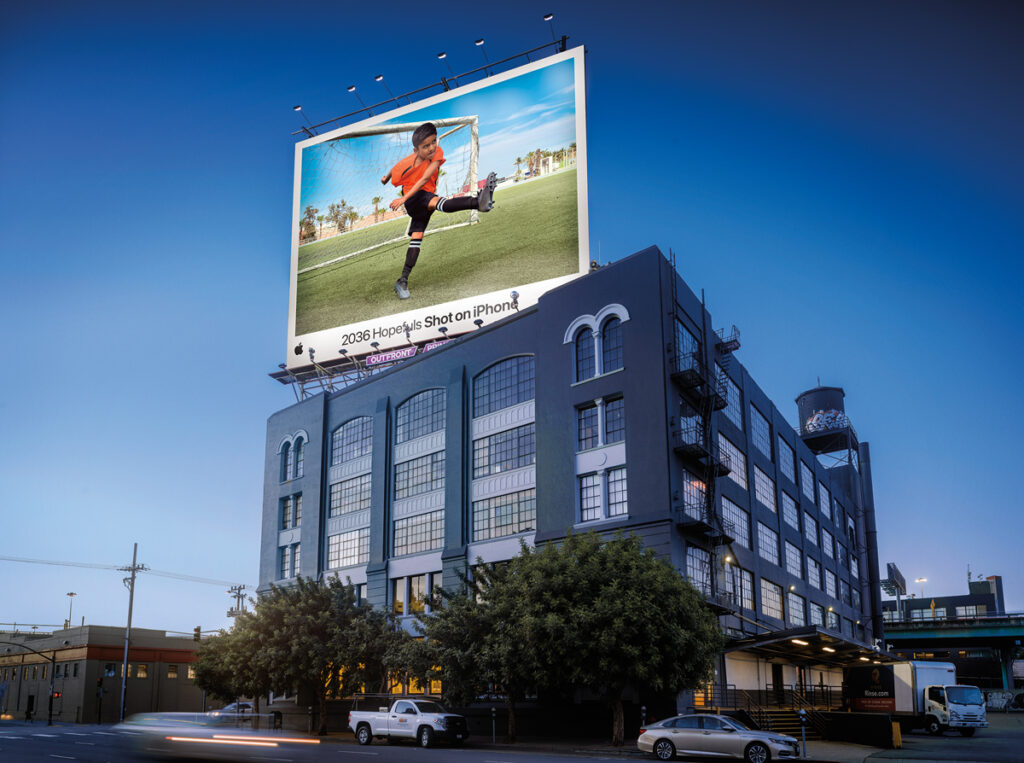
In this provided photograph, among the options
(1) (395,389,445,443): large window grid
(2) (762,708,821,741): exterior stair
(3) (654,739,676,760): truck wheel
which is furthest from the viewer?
(1) (395,389,445,443): large window grid

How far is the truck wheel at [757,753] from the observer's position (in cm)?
2675

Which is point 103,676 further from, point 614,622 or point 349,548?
point 614,622

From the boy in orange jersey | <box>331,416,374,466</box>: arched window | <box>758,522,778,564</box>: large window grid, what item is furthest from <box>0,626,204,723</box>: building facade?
<box>758,522,778,564</box>: large window grid

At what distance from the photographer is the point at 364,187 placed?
63188 millimetres

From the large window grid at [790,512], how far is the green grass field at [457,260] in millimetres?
21355

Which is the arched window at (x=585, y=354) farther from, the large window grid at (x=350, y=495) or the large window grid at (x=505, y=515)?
the large window grid at (x=350, y=495)

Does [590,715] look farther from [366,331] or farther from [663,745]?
[366,331]

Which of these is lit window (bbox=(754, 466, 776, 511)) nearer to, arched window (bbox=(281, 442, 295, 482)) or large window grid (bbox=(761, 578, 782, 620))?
large window grid (bbox=(761, 578, 782, 620))

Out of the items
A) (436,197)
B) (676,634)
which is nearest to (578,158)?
(436,197)

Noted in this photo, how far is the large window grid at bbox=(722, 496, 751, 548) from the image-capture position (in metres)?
46.7

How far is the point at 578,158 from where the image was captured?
→ 53.9 meters

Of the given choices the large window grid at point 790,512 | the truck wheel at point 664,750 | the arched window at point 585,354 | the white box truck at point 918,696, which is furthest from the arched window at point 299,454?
the truck wheel at point 664,750

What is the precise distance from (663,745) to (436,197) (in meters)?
39.9

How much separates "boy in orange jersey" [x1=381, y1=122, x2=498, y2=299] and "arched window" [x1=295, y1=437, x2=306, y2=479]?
1251cm
